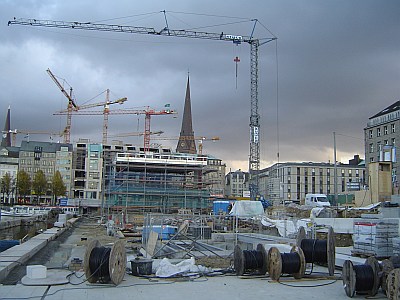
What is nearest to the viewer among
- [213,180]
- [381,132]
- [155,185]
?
[381,132]

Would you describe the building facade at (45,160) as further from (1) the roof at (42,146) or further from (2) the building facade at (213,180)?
(2) the building facade at (213,180)

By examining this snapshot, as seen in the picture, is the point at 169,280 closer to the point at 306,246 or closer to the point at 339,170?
the point at 306,246

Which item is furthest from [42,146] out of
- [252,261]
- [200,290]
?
[200,290]

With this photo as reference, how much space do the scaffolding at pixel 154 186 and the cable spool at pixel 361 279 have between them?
6797 centimetres

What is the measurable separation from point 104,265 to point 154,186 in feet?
249

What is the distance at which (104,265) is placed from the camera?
530 inches

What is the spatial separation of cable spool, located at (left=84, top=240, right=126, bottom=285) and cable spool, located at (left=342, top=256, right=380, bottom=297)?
6.72 meters

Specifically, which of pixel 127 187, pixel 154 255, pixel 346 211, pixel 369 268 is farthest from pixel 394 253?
pixel 127 187

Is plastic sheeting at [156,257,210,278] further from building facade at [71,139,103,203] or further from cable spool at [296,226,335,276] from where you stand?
building facade at [71,139,103,203]

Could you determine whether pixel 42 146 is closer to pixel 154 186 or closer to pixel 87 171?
pixel 87 171

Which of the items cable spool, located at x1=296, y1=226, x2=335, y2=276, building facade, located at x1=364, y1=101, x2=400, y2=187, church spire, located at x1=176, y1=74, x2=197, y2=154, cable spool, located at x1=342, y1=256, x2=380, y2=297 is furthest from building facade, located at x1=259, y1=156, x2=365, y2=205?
→ cable spool, located at x1=342, y1=256, x2=380, y2=297

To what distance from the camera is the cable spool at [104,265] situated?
13.2m

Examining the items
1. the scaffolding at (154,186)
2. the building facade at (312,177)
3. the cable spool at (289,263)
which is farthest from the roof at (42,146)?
the cable spool at (289,263)

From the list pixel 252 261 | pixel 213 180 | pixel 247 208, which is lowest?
pixel 252 261
